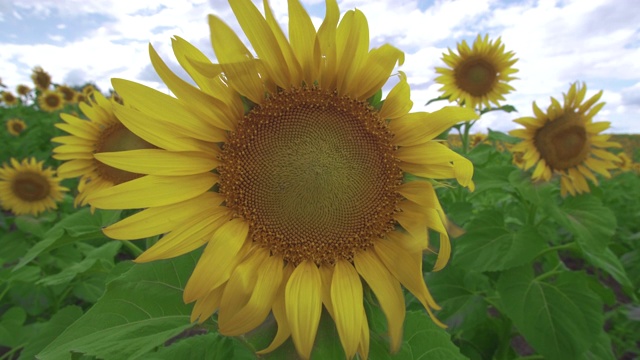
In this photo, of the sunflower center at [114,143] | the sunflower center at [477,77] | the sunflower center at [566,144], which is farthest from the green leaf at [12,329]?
the sunflower center at [477,77]

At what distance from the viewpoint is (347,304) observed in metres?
1.24

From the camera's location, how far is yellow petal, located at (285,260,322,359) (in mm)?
1166

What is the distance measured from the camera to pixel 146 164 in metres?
1.24

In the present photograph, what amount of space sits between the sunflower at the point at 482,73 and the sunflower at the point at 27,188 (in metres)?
4.71

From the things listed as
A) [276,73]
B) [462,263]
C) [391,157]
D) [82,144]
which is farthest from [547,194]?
[82,144]

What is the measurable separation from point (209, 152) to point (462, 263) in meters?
2.05

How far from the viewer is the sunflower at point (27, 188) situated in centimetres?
527

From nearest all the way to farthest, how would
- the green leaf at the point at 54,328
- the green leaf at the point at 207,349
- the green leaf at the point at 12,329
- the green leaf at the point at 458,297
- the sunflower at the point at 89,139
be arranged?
the green leaf at the point at 207,349 < the green leaf at the point at 54,328 < the sunflower at the point at 89,139 < the green leaf at the point at 458,297 < the green leaf at the point at 12,329

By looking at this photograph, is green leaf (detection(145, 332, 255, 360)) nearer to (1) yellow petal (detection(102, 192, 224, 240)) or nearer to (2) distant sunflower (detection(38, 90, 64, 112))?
(1) yellow petal (detection(102, 192, 224, 240))

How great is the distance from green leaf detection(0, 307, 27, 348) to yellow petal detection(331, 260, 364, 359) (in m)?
3.05

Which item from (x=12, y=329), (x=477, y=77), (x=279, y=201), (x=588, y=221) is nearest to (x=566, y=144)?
(x=588, y=221)

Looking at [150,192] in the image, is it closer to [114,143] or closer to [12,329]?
[114,143]

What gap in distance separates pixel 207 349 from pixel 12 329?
9.13 ft

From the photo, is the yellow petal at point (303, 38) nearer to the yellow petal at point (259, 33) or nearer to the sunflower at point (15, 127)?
the yellow petal at point (259, 33)
